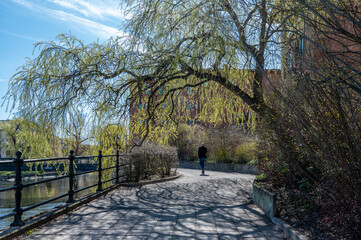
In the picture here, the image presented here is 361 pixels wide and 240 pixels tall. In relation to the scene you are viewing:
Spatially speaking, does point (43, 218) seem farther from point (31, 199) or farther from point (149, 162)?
point (31, 199)

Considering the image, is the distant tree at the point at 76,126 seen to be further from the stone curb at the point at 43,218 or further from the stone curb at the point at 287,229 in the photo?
the stone curb at the point at 287,229

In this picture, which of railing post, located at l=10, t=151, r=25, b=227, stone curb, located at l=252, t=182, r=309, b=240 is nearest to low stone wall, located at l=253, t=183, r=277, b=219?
stone curb, located at l=252, t=182, r=309, b=240

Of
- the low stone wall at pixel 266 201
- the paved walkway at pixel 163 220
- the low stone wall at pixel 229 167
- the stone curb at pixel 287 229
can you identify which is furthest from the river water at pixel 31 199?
the low stone wall at pixel 229 167

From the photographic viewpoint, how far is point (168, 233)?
5438 millimetres

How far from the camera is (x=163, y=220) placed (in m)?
6.43

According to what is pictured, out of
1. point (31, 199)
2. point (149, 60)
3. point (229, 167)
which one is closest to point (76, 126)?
point (149, 60)

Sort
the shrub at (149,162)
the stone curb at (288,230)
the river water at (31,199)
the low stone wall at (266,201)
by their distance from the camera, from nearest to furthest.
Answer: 1. the stone curb at (288,230)
2. the low stone wall at (266,201)
3. the shrub at (149,162)
4. the river water at (31,199)

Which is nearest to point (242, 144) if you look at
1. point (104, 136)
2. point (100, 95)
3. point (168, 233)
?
point (104, 136)

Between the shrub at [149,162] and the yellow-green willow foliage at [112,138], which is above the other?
the yellow-green willow foliage at [112,138]

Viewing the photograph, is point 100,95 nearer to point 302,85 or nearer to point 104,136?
point 104,136

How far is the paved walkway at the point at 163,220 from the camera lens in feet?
17.5

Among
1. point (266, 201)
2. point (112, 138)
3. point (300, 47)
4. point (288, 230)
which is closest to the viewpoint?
point (288, 230)

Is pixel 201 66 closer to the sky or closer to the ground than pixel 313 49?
Answer: closer to the sky

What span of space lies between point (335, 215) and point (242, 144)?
18.5 m
